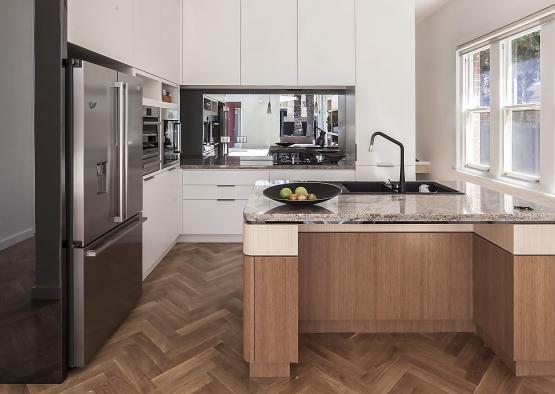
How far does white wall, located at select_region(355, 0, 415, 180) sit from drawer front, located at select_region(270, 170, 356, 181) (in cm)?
15

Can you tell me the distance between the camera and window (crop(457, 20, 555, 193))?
4.24m

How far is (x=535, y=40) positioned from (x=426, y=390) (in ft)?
12.3

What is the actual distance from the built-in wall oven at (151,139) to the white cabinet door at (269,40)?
128cm

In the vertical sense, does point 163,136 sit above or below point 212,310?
above

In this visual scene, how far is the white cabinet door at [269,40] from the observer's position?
16.2ft

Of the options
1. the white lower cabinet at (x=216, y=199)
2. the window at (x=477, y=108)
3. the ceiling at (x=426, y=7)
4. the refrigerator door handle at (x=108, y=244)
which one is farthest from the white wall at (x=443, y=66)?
the refrigerator door handle at (x=108, y=244)

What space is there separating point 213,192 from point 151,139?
112 cm

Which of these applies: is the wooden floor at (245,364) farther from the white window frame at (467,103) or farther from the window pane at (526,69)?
the white window frame at (467,103)

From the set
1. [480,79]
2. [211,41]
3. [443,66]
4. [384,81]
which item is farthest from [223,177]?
[443,66]

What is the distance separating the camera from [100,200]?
249 cm

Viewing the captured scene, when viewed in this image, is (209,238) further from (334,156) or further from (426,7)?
(426,7)

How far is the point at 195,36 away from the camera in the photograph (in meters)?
4.98

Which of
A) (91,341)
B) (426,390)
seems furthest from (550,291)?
(91,341)

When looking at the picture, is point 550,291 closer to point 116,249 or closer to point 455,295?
point 455,295
